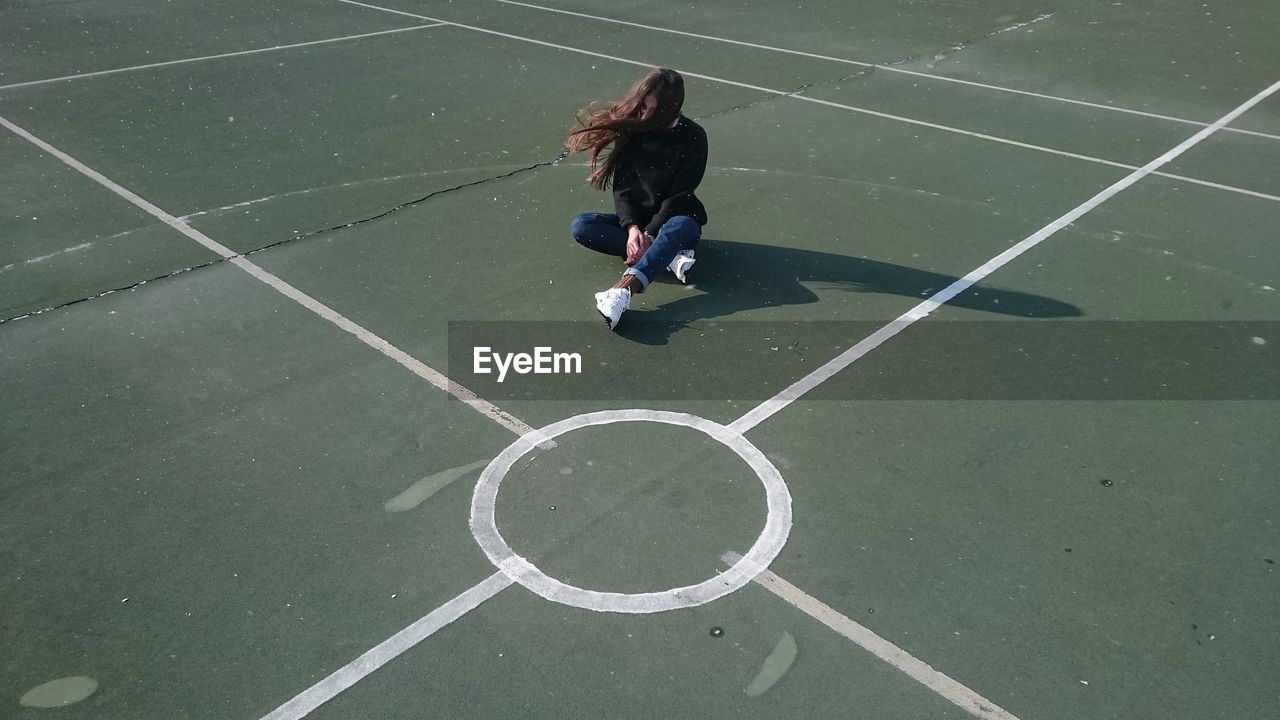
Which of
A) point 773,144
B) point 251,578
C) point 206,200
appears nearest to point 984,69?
point 773,144

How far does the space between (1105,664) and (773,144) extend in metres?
6.99

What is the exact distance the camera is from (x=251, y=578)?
170 inches

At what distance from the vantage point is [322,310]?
6609mm

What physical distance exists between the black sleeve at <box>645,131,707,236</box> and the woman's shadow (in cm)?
47

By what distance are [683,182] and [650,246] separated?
592 mm

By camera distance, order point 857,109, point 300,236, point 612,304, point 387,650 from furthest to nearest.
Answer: point 857,109
point 300,236
point 612,304
point 387,650

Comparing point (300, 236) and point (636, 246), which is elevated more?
point (636, 246)

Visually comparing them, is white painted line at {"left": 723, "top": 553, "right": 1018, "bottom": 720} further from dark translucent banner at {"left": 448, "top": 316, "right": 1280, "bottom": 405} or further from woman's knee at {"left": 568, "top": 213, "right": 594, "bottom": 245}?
woman's knee at {"left": 568, "top": 213, "right": 594, "bottom": 245}

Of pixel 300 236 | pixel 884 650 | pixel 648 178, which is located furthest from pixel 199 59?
pixel 884 650

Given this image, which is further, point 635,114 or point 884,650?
point 635,114

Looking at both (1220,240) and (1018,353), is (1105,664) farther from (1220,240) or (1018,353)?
(1220,240)

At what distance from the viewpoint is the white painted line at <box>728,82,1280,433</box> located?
555 cm

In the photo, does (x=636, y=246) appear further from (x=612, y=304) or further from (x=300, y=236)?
(x=300, y=236)

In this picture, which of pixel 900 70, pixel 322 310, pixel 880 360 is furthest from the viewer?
pixel 900 70
